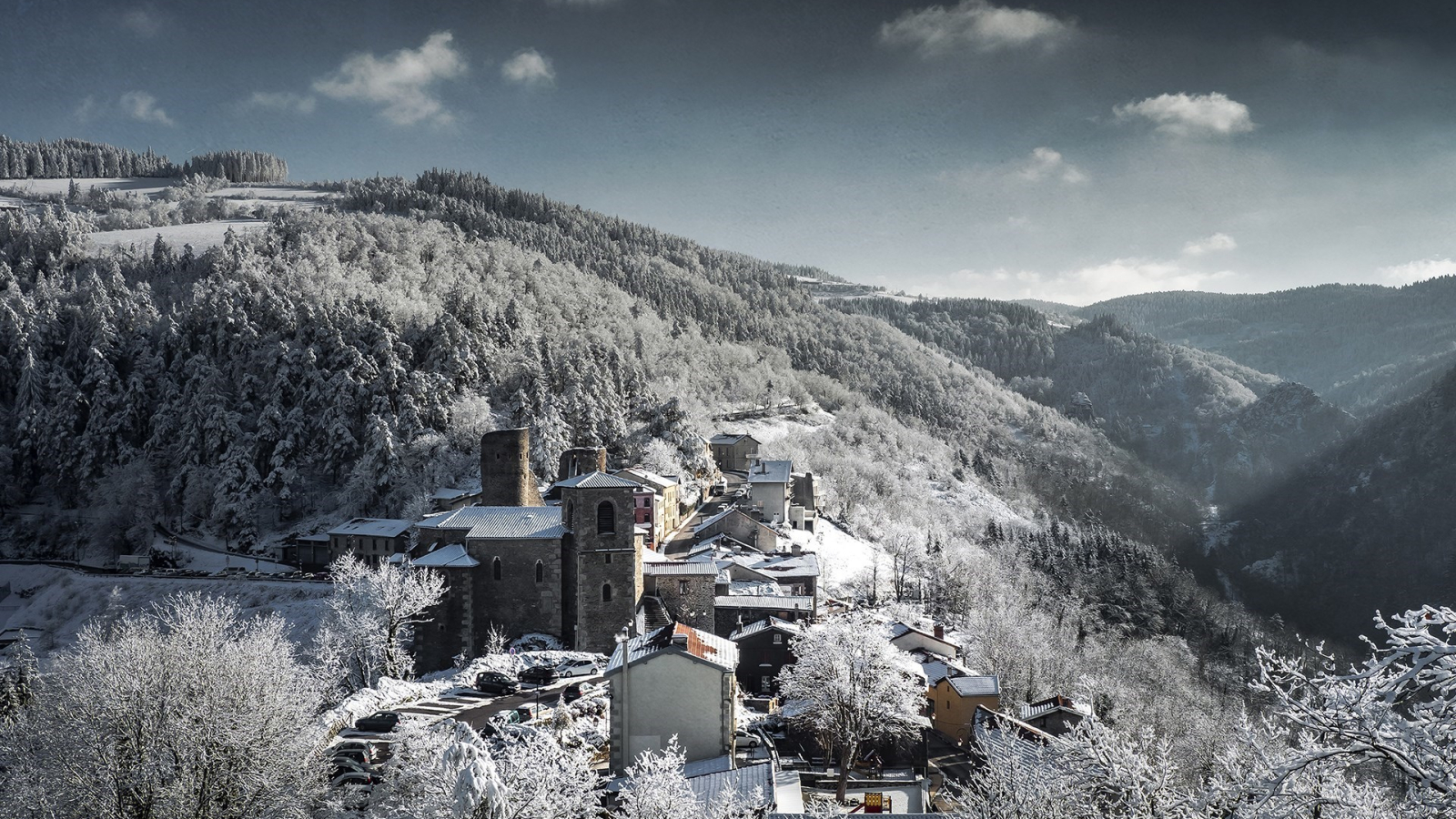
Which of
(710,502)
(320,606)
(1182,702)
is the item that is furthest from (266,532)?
(1182,702)

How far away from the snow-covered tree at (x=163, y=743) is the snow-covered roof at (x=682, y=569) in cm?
2258

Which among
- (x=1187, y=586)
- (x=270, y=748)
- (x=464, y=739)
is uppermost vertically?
(x=464, y=739)

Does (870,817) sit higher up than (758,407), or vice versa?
(758,407)

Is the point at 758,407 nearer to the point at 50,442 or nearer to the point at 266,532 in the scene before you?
the point at 266,532

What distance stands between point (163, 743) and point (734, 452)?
7412 cm

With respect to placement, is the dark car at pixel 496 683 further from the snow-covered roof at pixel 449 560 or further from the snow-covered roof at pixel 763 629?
the snow-covered roof at pixel 763 629

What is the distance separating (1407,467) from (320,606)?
16217 cm

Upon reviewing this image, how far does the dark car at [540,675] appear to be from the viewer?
1461 inches

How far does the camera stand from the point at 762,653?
4328 cm

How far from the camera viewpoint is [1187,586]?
119m

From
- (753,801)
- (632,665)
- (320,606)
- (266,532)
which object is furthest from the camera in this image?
(266,532)

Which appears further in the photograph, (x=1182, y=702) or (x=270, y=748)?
(x=1182, y=702)

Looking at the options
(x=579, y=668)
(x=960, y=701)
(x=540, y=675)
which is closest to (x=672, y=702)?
(x=540, y=675)

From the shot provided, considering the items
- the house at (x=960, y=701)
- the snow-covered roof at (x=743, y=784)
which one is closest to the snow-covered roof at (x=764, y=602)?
the house at (x=960, y=701)
